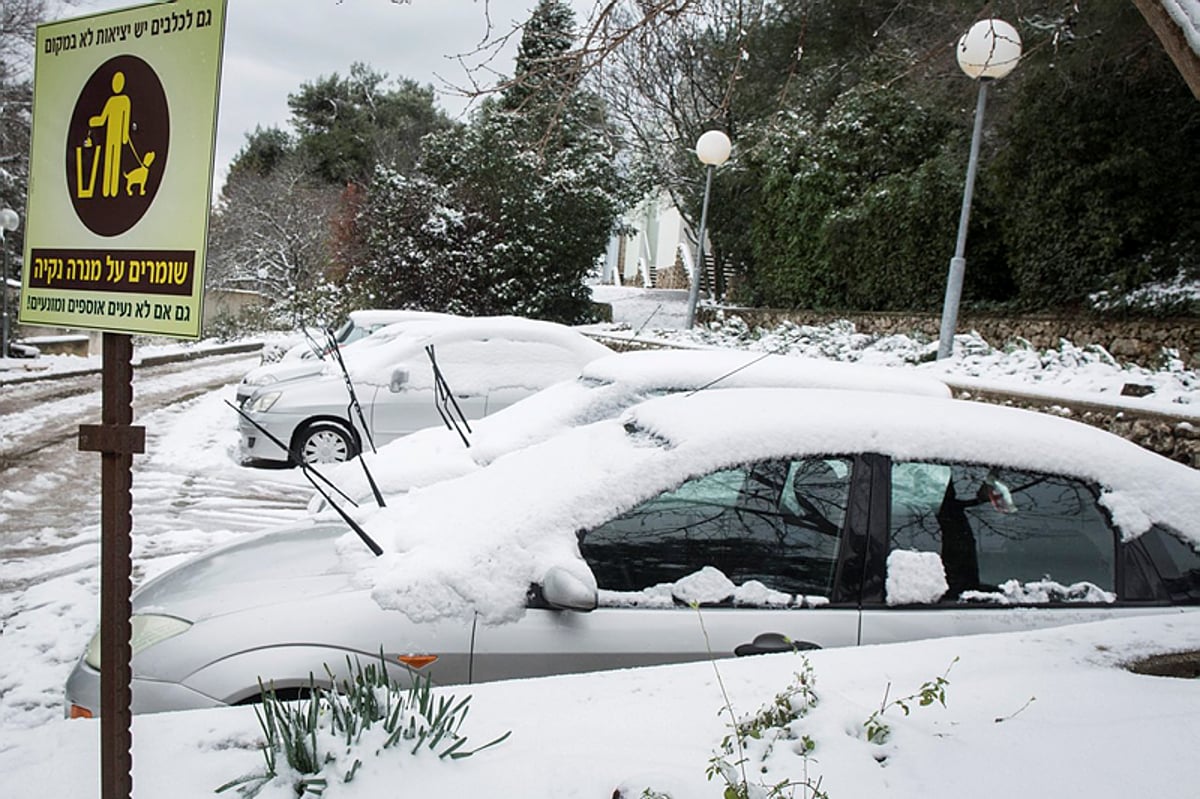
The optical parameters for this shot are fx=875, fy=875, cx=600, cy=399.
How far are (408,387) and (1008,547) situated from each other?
6205 millimetres

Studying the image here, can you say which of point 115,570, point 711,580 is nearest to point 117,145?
point 115,570

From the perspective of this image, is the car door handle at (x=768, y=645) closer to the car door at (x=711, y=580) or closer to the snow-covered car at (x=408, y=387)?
the car door at (x=711, y=580)

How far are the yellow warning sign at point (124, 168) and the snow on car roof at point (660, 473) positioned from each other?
4.17 feet

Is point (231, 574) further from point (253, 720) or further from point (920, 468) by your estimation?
point (920, 468)

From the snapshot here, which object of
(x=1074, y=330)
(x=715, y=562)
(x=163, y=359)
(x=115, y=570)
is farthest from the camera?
(x=163, y=359)

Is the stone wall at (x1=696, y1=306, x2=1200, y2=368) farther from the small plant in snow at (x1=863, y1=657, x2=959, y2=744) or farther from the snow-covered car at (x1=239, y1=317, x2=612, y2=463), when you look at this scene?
the small plant in snow at (x1=863, y1=657, x2=959, y2=744)

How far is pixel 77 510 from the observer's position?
6711 mm

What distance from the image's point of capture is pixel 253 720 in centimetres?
228

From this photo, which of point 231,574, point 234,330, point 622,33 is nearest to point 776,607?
Result: point 231,574

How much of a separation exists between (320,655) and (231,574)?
0.69 meters

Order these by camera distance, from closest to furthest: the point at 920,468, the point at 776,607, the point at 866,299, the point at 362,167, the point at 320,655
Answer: the point at 320,655 → the point at 776,607 → the point at 920,468 → the point at 866,299 → the point at 362,167

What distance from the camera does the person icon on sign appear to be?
1.85m

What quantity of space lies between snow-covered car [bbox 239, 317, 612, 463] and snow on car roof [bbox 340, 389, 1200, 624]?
15.9 feet

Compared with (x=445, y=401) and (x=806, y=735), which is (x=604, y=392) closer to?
(x=445, y=401)
